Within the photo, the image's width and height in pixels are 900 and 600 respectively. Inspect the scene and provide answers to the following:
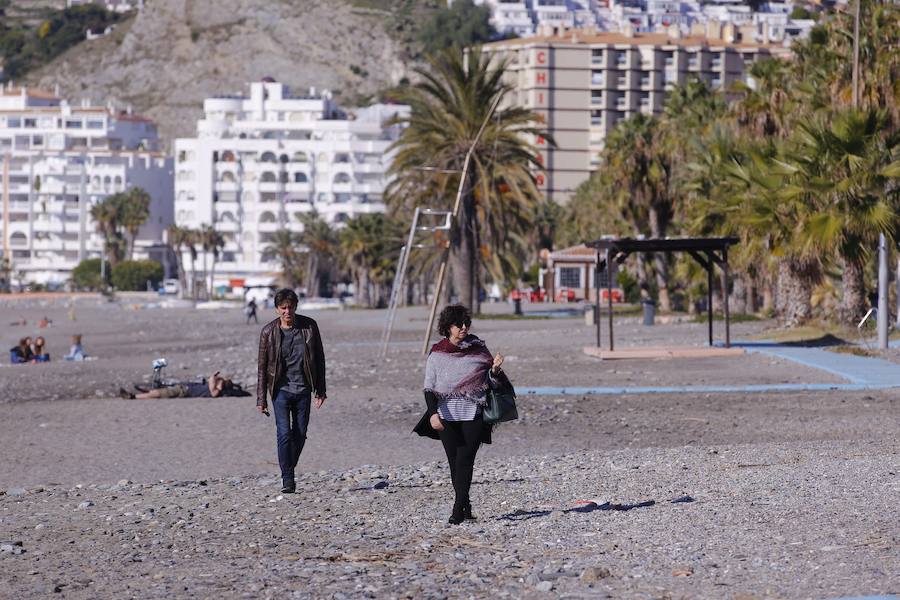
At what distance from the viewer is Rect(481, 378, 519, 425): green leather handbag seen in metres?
10.4

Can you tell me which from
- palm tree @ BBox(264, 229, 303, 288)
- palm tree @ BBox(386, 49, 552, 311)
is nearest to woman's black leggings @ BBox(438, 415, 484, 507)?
palm tree @ BBox(386, 49, 552, 311)

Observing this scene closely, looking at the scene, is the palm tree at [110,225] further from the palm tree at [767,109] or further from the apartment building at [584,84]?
the palm tree at [767,109]

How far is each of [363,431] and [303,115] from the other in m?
143

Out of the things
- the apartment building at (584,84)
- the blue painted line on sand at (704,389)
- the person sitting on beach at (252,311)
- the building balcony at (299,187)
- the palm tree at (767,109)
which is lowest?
the person sitting on beach at (252,311)

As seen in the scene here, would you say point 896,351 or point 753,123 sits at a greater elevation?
point 753,123

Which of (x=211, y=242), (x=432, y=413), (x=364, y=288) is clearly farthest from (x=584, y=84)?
(x=432, y=413)

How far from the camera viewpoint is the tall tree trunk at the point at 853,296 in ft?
103

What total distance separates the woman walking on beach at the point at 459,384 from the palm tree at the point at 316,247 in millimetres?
105879

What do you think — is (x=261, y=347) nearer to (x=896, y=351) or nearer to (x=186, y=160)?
(x=896, y=351)

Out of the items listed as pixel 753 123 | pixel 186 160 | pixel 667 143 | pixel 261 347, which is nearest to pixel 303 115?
pixel 186 160

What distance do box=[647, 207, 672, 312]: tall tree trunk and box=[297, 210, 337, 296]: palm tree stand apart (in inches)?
2457

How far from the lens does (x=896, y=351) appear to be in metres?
27.7

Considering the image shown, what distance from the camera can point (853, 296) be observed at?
31.6 metres

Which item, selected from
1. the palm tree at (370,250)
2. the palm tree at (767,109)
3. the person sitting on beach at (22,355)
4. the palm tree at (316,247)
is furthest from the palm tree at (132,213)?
the palm tree at (767,109)
